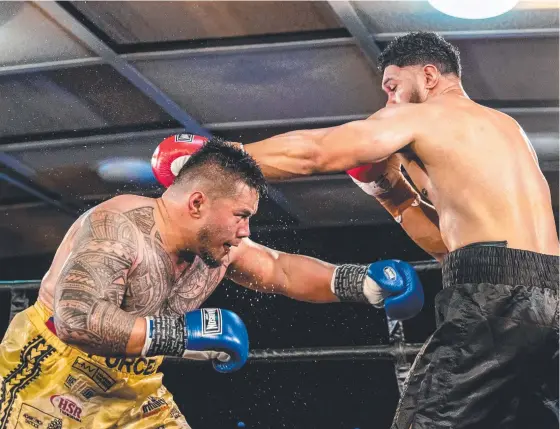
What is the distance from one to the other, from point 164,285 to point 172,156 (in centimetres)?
37

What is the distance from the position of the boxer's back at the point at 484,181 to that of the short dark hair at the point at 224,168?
1.49ft

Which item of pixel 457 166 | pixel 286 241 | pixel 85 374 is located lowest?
pixel 85 374

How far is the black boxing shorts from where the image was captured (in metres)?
1.65

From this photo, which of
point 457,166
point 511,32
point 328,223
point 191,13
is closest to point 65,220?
point 328,223

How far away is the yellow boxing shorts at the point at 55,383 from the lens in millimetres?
1928

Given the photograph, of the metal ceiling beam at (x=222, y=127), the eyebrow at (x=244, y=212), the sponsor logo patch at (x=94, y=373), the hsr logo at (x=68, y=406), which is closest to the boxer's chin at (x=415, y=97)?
the eyebrow at (x=244, y=212)

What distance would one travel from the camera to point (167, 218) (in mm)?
1965

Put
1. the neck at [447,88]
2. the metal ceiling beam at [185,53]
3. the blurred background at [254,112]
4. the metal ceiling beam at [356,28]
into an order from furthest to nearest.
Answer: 1. the metal ceiling beam at [185,53]
2. the blurred background at [254,112]
3. the metal ceiling beam at [356,28]
4. the neck at [447,88]

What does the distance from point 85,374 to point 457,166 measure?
3.72 ft

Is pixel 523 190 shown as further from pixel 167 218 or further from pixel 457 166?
pixel 167 218

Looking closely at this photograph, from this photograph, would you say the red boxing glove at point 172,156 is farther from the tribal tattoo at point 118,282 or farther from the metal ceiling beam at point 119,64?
the metal ceiling beam at point 119,64

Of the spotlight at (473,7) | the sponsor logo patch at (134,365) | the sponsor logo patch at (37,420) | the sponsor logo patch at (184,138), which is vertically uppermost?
the spotlight at (473,7)

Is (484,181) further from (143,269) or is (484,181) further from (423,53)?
(143,269)

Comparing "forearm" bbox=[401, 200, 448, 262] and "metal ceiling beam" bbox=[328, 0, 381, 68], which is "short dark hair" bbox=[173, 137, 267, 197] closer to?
"forearm" bbox=[401, 200, 448, 262]
